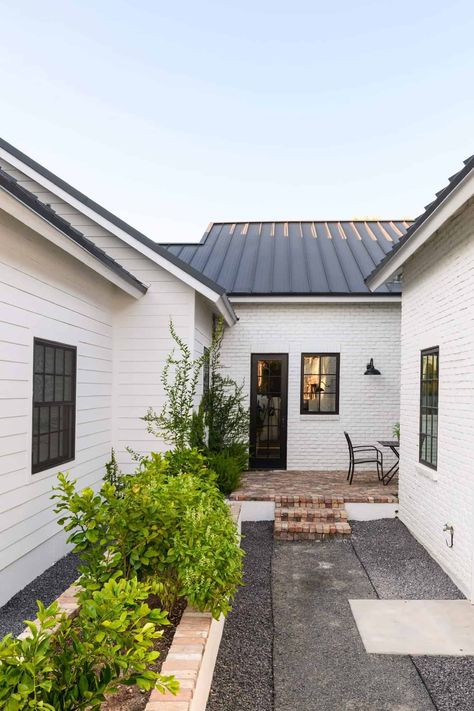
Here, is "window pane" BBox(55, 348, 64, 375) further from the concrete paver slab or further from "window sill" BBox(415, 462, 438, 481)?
"window sill" BBox(415, 462, 438, 481)

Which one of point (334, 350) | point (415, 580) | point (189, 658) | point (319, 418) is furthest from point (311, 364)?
point (189, 658)

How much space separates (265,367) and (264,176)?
43.8 feet

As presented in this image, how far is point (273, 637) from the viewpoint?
14.1 feet

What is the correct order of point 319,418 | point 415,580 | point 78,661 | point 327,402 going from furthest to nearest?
point 327,402
point 319,418
point 415,580
point 78,661

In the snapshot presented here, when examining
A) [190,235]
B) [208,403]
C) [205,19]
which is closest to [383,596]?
[208,403]

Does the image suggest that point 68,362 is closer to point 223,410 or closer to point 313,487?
point 223,410

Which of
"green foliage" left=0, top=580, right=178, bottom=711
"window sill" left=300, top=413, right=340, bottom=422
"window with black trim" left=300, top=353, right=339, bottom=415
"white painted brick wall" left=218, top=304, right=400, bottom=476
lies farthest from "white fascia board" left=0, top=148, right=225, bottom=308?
"green foliage" left=0, top=580, right=178, bottom=711

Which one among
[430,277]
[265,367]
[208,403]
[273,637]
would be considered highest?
[430,277]

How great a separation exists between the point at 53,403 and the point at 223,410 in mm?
4603

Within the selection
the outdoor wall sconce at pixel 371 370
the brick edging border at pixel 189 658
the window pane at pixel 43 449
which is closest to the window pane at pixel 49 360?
the window pane at pixel 43 449

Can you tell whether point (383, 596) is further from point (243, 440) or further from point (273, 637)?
point (243, 440)

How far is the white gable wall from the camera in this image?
4660 millimetres

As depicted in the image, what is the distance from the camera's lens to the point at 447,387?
230 inches

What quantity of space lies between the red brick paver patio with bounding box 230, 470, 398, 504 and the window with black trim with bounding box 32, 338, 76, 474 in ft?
10.1
